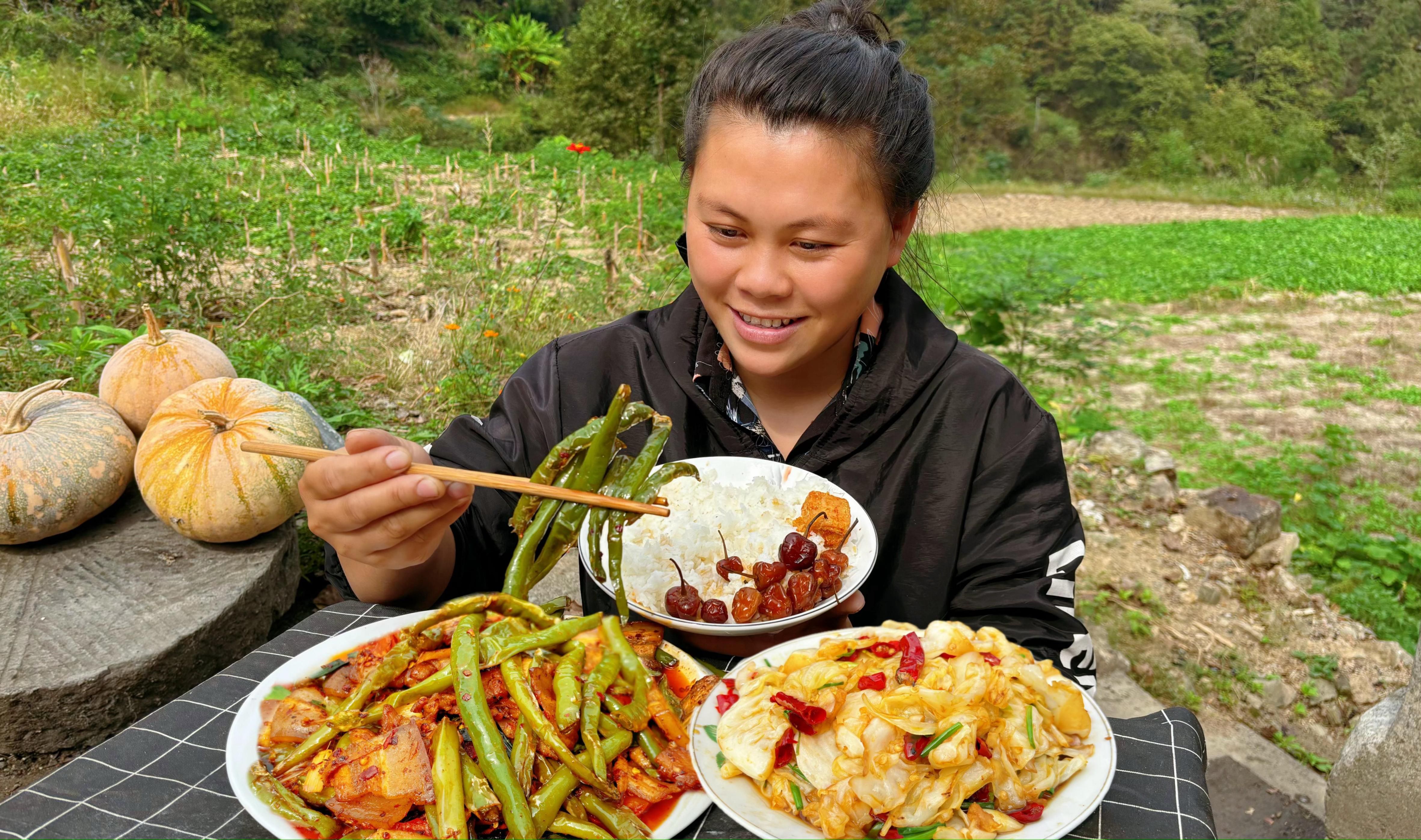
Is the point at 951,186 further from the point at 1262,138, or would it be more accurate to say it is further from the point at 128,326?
the point at 1262,138

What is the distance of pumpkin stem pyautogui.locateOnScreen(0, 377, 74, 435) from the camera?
121 inches

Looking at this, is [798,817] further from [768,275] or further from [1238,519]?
[1238,519]

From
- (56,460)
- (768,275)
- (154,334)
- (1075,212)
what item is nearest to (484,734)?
(768,275)

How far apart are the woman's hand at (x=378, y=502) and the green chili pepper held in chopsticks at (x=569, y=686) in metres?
0.33

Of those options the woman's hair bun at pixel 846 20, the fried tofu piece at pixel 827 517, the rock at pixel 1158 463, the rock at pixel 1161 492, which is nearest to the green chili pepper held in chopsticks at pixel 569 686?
the fried tofu piece at pixel 827 517

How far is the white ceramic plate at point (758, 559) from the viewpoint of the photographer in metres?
1.49

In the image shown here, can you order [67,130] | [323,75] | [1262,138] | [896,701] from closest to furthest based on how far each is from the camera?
1. [896,701]
2. [67,130]
3. [323,75]
4. [1262,138]

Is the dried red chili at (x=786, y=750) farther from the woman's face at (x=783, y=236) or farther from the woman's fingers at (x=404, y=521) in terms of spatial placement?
the woman's face at (x=783, y=236)

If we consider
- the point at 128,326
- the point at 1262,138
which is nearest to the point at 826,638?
the point at 128,326

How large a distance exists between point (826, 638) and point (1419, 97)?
45638mm

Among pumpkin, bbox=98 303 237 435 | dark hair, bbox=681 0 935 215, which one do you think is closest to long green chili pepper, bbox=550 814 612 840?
dark hair, bbox=681 0 935 215

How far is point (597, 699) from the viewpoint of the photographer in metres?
1.29

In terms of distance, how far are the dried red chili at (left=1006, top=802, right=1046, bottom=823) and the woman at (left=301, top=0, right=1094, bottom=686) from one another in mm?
604

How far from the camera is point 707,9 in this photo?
17656 mm
